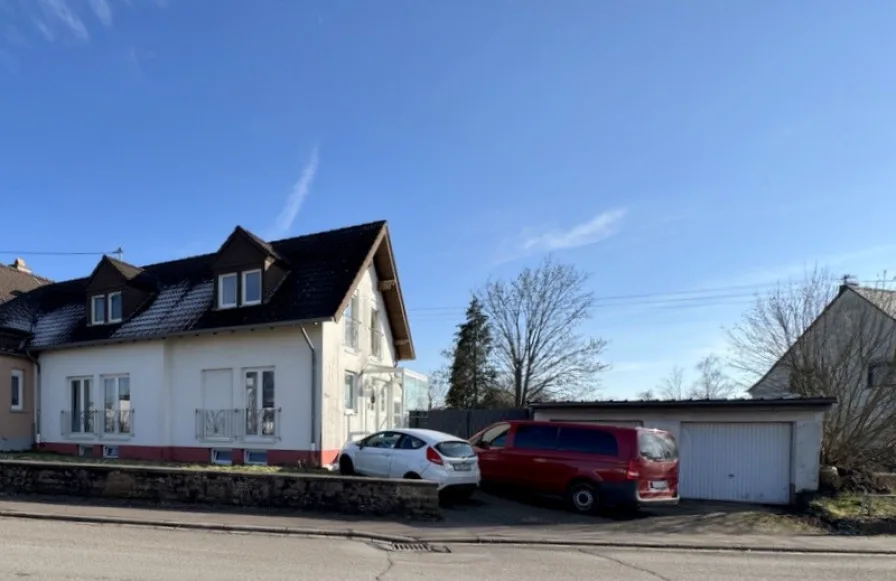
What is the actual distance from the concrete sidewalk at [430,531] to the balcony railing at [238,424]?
6.21m

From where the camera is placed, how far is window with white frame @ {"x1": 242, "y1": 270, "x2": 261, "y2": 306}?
18.9 metres

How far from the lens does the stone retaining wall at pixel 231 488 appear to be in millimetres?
11297

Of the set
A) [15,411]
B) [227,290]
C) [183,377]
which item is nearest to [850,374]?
[227,290]

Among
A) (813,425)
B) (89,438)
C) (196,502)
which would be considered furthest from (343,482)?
(89,438)

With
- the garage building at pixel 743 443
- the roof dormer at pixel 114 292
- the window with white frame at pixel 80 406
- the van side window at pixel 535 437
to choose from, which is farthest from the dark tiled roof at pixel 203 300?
the garage building at pixel 743 443

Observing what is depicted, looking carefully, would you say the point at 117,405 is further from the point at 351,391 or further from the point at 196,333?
the point at 351,391

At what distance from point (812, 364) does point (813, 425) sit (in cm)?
390

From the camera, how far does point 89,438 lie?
810 inches

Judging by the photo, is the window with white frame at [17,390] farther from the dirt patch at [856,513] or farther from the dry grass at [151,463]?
the dirt patch at [856,513]

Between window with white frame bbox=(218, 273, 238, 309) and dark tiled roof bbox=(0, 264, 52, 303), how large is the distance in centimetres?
1148

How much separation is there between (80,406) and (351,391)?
9.62m

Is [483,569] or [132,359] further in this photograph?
[132,359]

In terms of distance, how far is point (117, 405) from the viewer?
20297 mm

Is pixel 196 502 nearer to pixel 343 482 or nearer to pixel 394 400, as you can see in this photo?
pixel 343 482
